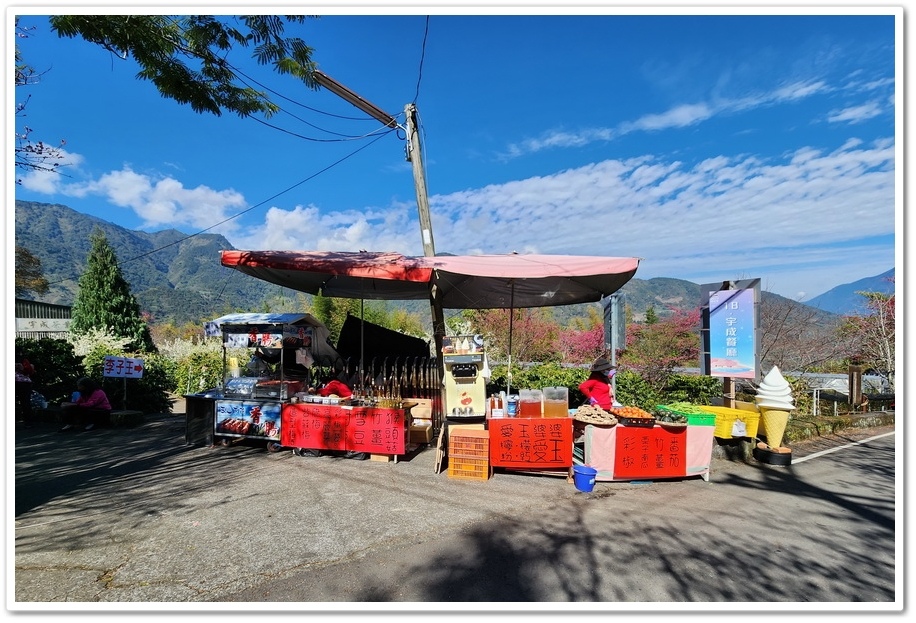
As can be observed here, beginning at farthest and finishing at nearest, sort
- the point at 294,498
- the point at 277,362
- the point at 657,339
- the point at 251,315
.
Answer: the point at 657,339 → the point at 277,362 → the point at 251,315 → the point at 294,498

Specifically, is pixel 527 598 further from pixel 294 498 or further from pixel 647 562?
pixel 294 498

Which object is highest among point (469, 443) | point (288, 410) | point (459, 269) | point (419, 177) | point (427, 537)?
point (419, 177)

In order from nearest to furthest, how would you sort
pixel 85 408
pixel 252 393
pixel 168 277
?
pixel 252 393, pixel 85 408, pixel 168 277

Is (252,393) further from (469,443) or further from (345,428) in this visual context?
(469,443)

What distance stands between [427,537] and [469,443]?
70.0 inches

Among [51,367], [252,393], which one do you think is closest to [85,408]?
[51,367]

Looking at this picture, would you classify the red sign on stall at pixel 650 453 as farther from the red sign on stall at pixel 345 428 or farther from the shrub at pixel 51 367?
the shrub at pixel 51 367

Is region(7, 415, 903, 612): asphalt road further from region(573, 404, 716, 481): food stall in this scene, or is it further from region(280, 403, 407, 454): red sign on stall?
region(280, 403, 407, 454): red sign on stall

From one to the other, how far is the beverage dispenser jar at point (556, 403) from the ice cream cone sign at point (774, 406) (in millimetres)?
3202

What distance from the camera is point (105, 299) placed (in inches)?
1089

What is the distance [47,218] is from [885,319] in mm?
242681

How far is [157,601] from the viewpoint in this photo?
9.87 ft

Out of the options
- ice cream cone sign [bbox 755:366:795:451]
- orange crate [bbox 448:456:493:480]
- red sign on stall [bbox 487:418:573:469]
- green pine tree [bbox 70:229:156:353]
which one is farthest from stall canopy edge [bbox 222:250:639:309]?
green pine tree [bbox 70:229:156:353]
